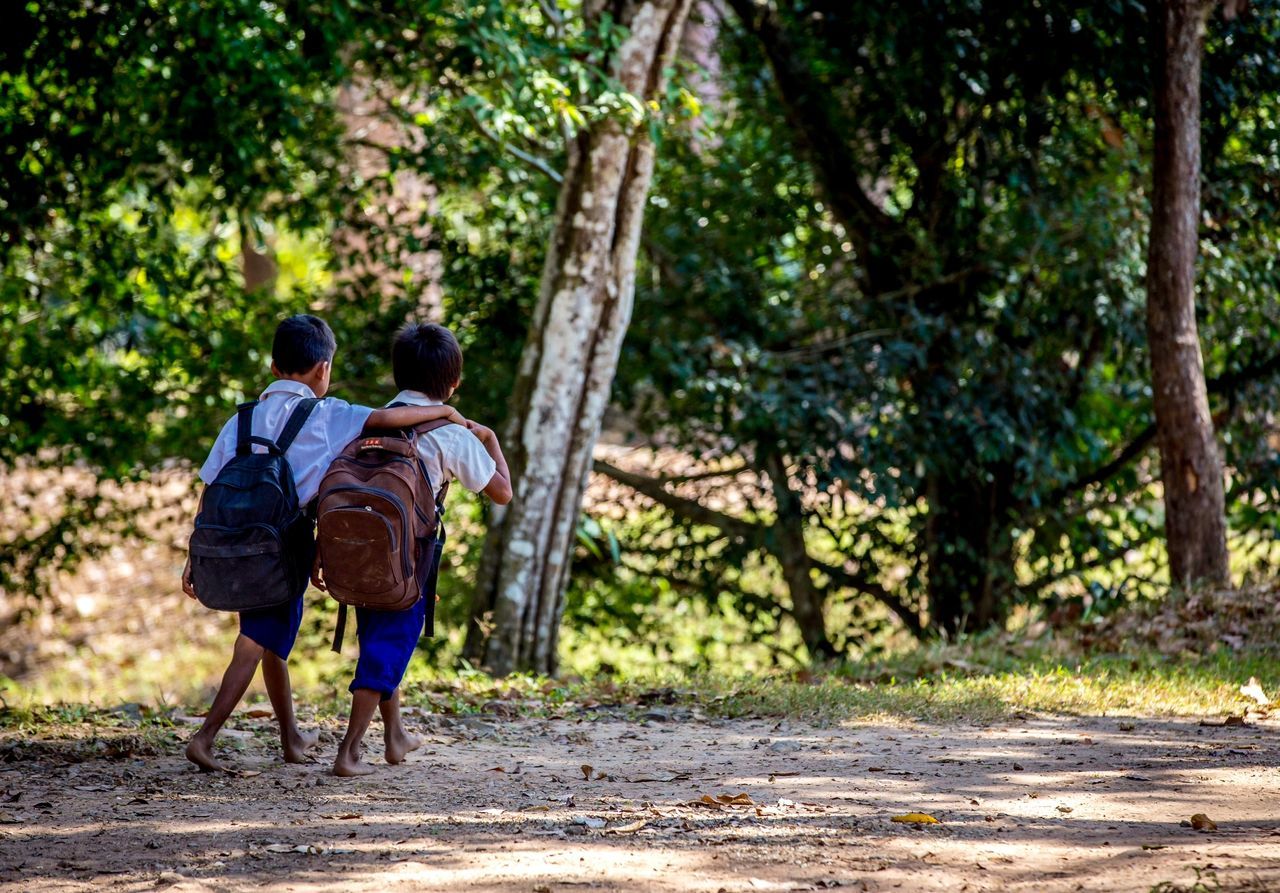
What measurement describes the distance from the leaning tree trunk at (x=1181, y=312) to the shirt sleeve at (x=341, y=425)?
5.61m

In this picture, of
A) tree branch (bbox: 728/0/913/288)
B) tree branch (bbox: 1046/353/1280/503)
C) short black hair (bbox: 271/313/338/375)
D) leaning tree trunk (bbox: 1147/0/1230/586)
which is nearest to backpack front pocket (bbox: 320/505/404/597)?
short black hair (bbox: 271/313/338/375)

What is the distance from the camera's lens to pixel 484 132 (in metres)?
7.65

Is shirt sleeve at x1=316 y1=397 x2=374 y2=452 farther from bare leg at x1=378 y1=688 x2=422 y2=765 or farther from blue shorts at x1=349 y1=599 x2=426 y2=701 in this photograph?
bare leg at x1=378 y1=688 x2=422 y2=765

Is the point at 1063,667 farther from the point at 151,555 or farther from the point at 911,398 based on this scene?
the point at 151,555

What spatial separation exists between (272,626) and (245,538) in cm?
40

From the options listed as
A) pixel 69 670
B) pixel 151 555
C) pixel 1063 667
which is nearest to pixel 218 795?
pixel 1063 667

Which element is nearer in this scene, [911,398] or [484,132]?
[484,132]

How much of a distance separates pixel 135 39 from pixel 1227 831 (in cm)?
680

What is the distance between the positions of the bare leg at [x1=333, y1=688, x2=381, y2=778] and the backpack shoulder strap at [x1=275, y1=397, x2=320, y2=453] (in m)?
0.87

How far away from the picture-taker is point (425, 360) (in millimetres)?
4293

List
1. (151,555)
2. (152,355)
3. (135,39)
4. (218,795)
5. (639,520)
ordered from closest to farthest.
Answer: (218,795)
(135,39)
(152,355)
(639,520)
(151,555)

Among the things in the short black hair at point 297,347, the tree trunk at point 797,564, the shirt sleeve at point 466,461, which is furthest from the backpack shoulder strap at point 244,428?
the tree trunk at point 797,564

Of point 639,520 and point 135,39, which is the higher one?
point 135,39

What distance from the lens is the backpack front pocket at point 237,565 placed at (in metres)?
4.02
